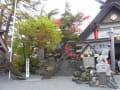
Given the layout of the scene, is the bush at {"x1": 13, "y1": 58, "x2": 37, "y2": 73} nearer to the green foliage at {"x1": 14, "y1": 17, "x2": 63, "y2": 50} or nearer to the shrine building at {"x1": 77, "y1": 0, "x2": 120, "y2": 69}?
the green foliage at {"x1": 14, "y1": 17, "x2": 63, "y2": 50}

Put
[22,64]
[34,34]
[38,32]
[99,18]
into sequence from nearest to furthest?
[34,34] < [38,32] < [99,18] < [22,64]

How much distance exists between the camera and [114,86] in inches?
248

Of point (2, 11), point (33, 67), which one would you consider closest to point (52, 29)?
Result: point (33, 67)

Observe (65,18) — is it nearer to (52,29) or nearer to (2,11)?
(52,29)

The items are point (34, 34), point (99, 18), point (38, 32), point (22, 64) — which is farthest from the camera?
point (22, 64)

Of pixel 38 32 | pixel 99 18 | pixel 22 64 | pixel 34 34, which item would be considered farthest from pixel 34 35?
pixel 99 18

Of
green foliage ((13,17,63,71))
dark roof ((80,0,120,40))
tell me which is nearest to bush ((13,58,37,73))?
green foliage ((13,17,63,71))

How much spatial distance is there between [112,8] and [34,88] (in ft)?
32.5

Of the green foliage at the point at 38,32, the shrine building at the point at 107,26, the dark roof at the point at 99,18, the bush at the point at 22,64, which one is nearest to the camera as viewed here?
the green foliage at the point at 38,32

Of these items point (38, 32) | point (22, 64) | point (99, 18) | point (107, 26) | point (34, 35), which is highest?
point (99, 18)

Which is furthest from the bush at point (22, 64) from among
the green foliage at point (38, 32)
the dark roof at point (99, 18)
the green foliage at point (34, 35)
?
the dark roof at point (99, 18)

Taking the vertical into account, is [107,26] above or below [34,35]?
above

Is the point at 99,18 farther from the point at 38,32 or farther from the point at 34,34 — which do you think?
the point at 34,34

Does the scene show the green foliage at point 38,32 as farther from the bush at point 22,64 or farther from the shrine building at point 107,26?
the shrine building at point 107,26
